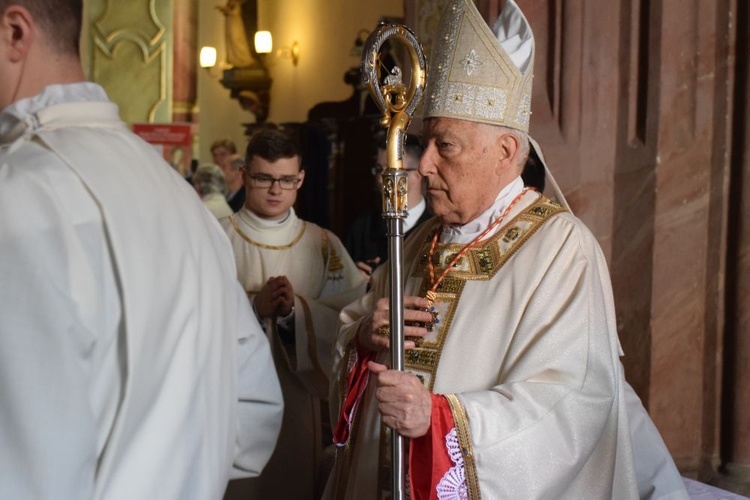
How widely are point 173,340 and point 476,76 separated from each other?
167 centimetres

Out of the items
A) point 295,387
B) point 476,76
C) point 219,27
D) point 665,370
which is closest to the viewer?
point 476,76

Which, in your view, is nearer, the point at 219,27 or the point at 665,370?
the point at 665,370

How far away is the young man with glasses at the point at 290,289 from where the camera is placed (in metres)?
4.47

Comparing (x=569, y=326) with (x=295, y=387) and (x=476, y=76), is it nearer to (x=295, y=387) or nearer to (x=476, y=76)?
(x=476, y=76)

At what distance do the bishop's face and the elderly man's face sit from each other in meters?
1.63

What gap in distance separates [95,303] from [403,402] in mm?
1174

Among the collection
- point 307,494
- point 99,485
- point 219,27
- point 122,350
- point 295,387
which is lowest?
point 307,494

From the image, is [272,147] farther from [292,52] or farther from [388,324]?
[292,52]

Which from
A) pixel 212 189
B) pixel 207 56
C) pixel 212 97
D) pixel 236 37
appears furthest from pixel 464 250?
pixel 212 97

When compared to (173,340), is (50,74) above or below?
above

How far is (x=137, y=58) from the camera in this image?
15266 mm

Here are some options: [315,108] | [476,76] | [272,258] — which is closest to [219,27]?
[315,108]

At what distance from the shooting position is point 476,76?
10.5ft

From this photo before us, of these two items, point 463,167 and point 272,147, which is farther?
point 272,147
